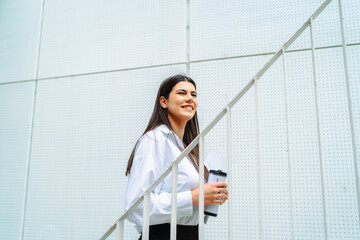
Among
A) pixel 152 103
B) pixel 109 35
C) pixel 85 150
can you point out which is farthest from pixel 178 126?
pixel 109 35

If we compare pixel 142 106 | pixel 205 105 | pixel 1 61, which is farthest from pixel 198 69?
pixel 1 61

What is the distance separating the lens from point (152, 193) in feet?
3.67

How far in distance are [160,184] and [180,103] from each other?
1.18ft

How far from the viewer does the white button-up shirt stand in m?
1.08

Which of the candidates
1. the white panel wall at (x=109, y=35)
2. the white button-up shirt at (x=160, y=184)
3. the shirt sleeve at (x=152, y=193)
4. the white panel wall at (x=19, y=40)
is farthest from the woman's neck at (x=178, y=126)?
the white panel wall at (x=19, y=40)

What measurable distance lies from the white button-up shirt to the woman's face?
0.47 ft

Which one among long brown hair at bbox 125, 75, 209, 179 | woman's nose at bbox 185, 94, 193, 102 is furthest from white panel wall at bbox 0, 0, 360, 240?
woman's nose at bbox 185, 94, 193, 102

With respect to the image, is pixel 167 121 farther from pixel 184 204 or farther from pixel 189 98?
pixel 184 204

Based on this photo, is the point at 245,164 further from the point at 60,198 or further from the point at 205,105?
the point at 60,198

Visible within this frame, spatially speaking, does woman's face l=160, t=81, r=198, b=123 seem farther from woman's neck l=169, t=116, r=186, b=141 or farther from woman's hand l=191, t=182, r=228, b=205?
woman's hand l=191, t=182, r=228, b=205

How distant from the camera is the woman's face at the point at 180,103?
1.35 metres

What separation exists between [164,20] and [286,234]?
67.0 inches

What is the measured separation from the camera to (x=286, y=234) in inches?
74.9

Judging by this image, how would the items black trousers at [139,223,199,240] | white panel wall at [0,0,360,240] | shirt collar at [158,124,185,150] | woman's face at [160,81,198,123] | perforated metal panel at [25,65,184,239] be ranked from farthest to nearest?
perforated metal panel at [25,65,184,239]
white panel wall at [0,0,360,240]
woman's face at [160,81,198,123]
shirt collar at [158,124,185,150]
black trousers at [139,223,199,240]
